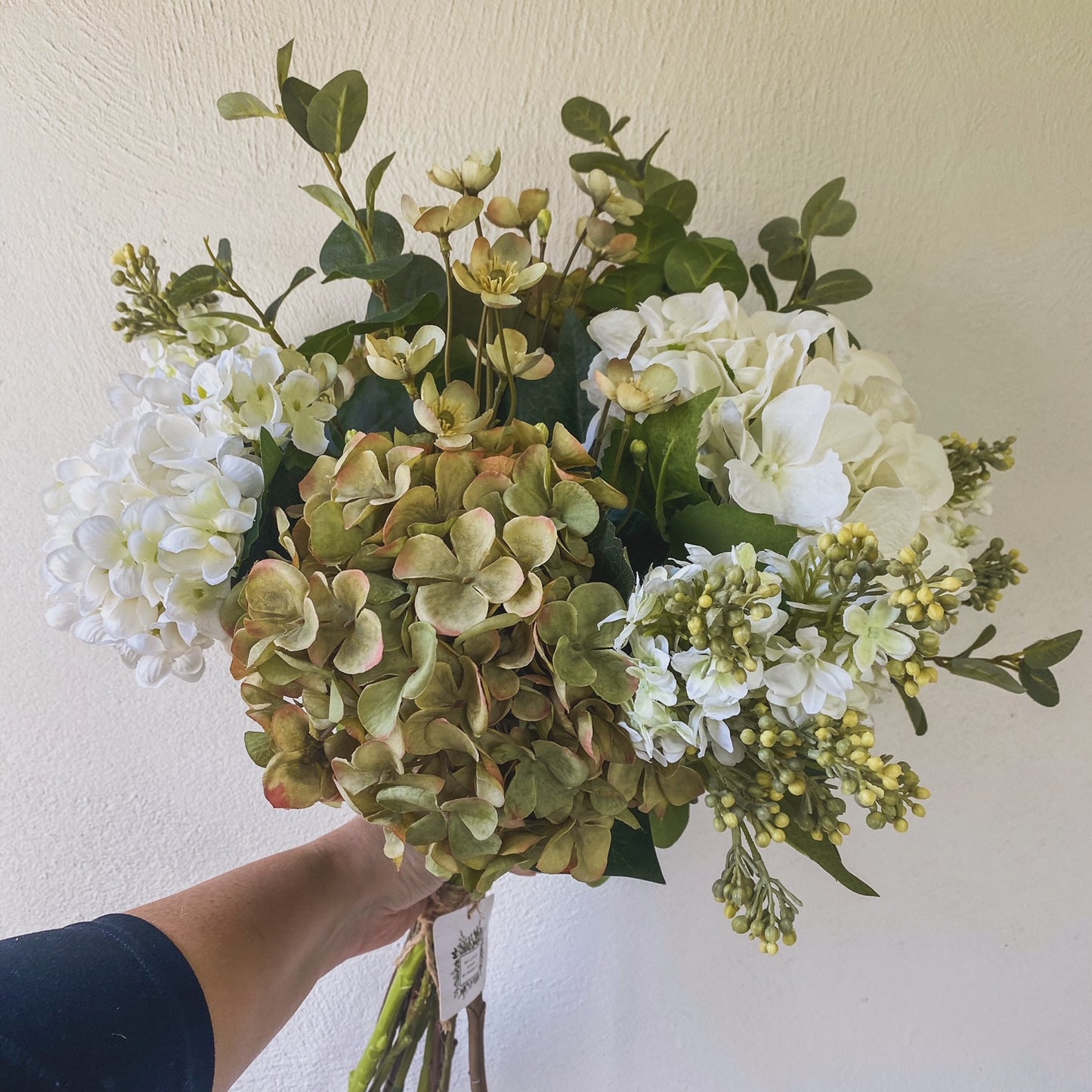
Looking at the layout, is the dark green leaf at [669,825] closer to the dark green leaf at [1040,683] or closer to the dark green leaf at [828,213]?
the dark green leaf at [1040,683]

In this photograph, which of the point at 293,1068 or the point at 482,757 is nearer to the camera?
the point at 482,757

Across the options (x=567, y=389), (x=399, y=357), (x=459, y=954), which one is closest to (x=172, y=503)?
(x=399, y=357)

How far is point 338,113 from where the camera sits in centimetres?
50

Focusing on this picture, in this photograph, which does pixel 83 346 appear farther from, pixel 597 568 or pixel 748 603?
pixel 748 603

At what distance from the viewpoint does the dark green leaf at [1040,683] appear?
53 cm

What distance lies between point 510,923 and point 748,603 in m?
0.70

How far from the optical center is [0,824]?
923mm

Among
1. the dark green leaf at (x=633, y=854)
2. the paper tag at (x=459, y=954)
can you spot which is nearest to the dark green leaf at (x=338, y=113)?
the dark green leaf at (x=633, y=854)

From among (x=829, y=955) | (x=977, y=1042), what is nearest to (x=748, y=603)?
(x=829, y=955)

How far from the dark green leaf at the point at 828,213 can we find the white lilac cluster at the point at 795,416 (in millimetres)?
110

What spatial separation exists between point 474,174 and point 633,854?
447mm

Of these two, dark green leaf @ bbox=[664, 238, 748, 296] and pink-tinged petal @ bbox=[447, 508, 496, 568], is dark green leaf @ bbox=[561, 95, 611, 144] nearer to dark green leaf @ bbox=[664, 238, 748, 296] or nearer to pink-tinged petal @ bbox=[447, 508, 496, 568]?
dark green leaf @ bbox=[664, 238, 748, 296]

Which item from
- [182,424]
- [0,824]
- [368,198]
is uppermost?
[368,198]

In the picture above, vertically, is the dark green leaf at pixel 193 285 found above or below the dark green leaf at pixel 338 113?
below
